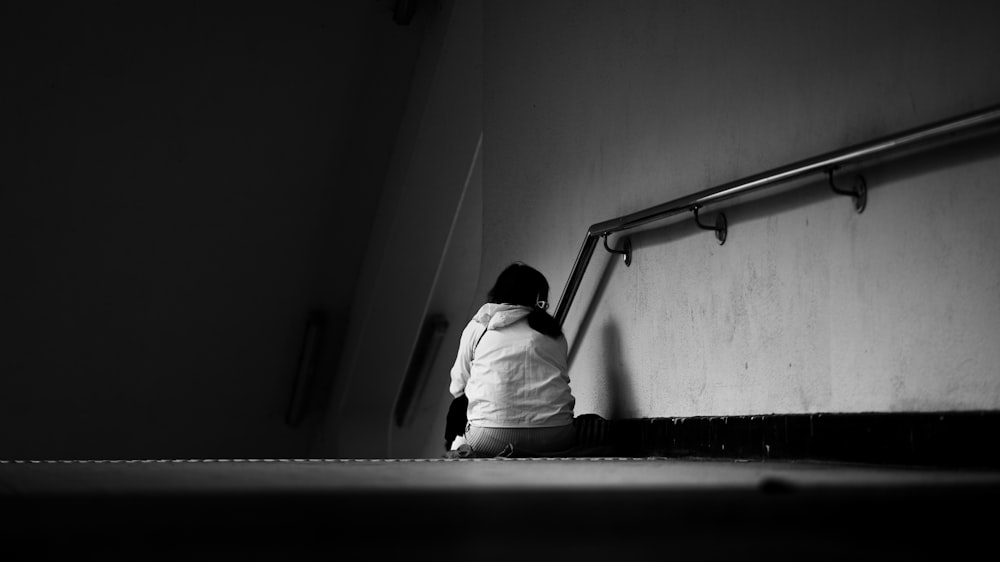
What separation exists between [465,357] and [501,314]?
30cm

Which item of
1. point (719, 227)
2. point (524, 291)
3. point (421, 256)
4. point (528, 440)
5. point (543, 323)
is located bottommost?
point (528, 440)

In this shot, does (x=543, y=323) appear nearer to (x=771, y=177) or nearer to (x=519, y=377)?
(x=519, y=377)

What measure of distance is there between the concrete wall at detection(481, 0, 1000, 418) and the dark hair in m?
0.26

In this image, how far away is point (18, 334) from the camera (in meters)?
7.50

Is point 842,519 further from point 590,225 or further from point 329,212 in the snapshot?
point 329,212

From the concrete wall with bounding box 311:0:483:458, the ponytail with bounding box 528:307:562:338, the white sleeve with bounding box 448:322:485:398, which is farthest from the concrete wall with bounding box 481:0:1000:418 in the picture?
the concrete wall with bounding box 311:0:483:458

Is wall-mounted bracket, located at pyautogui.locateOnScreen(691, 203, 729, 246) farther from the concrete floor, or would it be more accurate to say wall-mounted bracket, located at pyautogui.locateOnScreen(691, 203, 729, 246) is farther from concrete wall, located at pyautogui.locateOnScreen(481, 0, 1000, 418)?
the concrete floor

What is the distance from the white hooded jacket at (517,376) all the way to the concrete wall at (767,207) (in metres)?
0.26

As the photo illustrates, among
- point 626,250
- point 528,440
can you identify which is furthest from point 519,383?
point 626,250

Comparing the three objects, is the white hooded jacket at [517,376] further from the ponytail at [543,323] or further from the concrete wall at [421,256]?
the concrete wall at [421,256]

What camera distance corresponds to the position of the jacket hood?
16.2 ft

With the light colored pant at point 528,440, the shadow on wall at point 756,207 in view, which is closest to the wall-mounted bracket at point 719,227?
the shadow on wall at point 756,207

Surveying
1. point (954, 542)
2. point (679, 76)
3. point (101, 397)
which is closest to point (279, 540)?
point (954, 542)

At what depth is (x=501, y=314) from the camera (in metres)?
4.95
